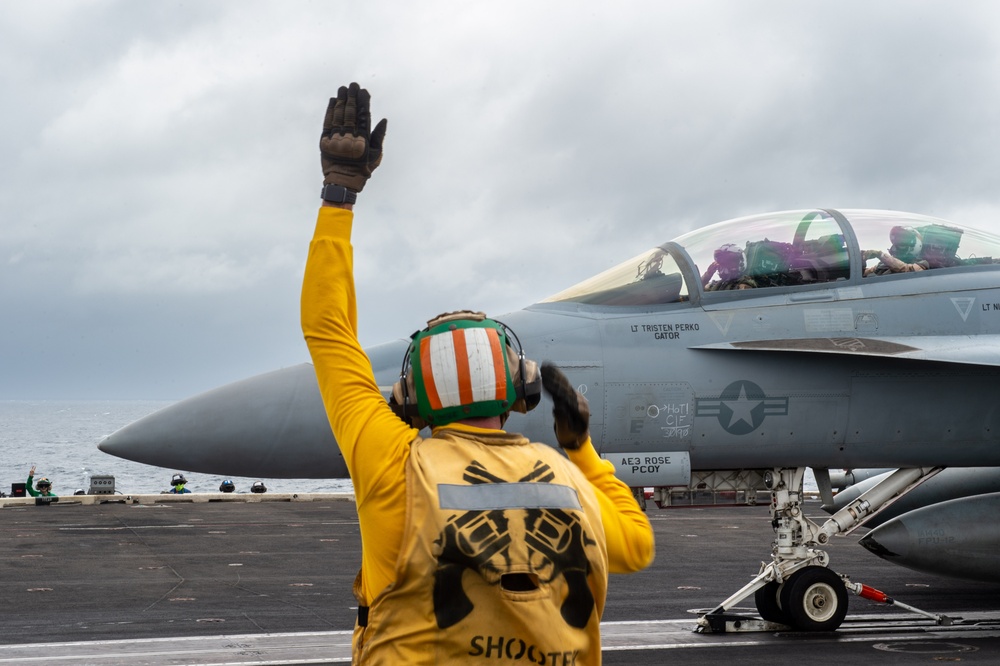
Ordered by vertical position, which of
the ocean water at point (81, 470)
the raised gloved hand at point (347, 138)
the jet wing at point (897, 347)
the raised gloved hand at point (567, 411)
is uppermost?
the raised gloved hand at point (347, 138)

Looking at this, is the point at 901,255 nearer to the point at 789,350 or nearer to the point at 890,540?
the point at 789,350

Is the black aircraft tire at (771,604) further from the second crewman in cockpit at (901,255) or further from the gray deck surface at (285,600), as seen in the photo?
the second crewman in cockpit at (901,255)

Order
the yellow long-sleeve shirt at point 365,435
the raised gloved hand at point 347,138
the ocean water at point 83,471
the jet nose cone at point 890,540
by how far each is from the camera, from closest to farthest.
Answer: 1. the yellow long-sleeve shirt at point 365,435
2. the raised gloved hand at point 347,138
3. the jet nose cone at point 890,540
4. the ocean water at point 83,471

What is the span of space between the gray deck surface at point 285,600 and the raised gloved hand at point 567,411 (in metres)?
6.51

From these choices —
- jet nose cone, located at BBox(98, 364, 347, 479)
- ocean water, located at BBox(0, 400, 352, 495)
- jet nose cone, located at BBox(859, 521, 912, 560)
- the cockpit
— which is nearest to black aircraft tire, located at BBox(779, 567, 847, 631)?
jet nose cone, located at BBox(859, 521, 912, 560)

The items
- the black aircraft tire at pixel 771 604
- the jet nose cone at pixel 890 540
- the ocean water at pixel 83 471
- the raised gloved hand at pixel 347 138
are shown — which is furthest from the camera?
the ocean water at pixel 83 471

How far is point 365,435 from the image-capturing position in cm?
248

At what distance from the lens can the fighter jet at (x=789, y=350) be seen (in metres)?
8.39

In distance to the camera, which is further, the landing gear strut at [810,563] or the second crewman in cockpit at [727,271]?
the landing gear strut at [810,563]

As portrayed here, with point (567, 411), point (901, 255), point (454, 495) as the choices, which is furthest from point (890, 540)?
point (454, 495)

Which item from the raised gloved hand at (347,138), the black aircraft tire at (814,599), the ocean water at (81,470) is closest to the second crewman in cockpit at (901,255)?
the black aircraft tire at (814,599)

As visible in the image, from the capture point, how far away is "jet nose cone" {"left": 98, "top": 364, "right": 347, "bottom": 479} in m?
7.14

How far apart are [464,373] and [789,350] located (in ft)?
21.2

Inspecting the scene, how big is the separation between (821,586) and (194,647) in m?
5.50
